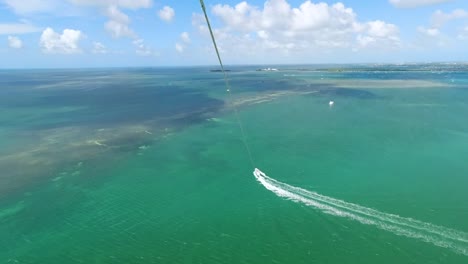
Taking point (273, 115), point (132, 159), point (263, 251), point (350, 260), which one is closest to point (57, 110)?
point (132, 159)

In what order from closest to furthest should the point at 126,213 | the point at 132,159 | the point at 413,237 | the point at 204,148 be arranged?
the point at 413,237, the point at 126,213, the point at 132,159, the point at 204,148

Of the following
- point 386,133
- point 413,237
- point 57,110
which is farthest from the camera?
point 57,110

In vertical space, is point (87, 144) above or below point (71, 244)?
above

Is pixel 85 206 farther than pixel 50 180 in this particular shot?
No

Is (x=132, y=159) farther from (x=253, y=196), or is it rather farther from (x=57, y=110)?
(x=57, y=110)
